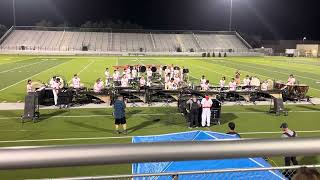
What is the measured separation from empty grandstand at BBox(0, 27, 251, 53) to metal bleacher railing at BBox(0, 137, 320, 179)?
90.8 m

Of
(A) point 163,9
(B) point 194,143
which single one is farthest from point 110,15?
(B) point 194,143

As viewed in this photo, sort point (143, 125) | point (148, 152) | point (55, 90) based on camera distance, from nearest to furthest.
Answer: point (148, 152) < point (143, 125) < point (55, 90)

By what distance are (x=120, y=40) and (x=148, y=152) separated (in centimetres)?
10278

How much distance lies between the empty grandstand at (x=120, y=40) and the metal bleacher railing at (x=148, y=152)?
298 feet

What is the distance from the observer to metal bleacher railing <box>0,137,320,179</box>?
2244 millimetres

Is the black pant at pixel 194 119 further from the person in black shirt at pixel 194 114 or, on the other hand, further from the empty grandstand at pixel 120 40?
the empty grandstand at pixel 120 40

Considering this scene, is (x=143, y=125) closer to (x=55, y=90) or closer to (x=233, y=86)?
(x=55, y=90)

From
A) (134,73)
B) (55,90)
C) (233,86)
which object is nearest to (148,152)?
(55,90)

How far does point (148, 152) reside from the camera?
2352 mm

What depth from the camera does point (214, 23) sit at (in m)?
120

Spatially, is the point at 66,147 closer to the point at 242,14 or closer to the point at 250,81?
the point at 250,81

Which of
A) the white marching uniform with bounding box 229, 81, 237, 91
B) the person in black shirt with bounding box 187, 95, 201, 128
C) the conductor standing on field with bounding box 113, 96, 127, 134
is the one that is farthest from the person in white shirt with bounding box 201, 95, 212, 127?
the white marching uniform with bounding box 229, 81, 237, 91

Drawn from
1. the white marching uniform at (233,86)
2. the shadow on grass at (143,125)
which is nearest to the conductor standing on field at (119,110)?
the shadow on grass at (143,125)

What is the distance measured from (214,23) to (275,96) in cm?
9829
